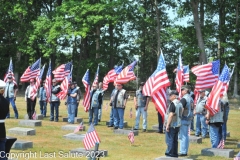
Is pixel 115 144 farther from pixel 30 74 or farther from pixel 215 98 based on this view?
pixel 30 74

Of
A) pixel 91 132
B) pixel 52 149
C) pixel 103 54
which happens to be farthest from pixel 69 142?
pixel 103 54

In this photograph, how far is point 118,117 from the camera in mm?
15102

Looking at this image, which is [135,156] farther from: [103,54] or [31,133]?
[103,54]

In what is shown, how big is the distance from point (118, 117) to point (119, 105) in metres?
0.54

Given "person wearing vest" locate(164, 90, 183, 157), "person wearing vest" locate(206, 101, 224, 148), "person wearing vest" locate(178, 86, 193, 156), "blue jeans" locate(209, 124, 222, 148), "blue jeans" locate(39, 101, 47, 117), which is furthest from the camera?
"blue jeans" locate(39, 101, 47, 117)

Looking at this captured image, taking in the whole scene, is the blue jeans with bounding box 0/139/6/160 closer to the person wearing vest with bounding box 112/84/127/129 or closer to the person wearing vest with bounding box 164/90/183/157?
the person wearing vest with bounding box 164/90/183/157

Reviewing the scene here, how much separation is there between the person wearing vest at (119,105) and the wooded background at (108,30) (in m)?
18.9

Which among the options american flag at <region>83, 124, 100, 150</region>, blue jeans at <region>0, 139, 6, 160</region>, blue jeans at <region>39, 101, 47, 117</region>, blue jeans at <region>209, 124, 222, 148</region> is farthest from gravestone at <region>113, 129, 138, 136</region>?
blue jeans at <region>0, 139, 6, 160</region>

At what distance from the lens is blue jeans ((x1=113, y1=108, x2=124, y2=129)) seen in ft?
48.9

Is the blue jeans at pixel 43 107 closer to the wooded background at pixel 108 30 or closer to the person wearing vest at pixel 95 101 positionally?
the person wearing vest at pixel 95 101

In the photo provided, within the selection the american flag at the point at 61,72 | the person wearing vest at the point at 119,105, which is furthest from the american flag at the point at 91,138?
the american flag at the point at 61,72

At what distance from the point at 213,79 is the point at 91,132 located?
6.35m

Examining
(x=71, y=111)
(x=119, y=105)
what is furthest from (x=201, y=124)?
(x=71, y=111)

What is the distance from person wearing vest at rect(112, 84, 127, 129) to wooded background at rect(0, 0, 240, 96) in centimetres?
1894
